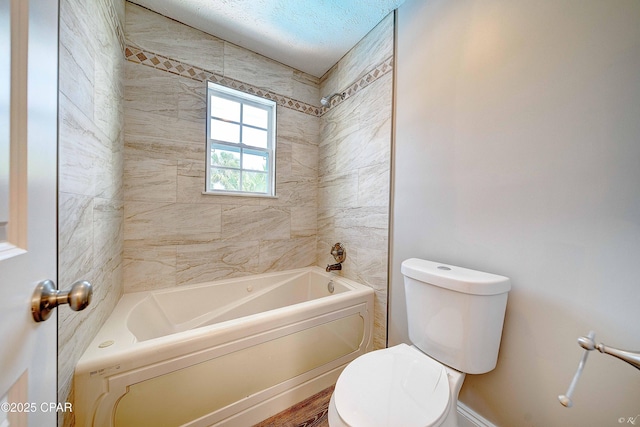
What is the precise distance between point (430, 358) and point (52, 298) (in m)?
1.26

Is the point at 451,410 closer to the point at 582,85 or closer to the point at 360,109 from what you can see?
the point at 582,85

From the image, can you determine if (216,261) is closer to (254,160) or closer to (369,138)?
(254,160)

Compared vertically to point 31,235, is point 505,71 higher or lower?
higher

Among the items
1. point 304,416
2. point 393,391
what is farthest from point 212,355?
point 393,391

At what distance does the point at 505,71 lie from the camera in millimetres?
998

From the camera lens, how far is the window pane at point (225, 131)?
1811 mm

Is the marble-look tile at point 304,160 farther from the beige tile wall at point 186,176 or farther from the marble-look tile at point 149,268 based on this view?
the marble-look tile at point 149,268

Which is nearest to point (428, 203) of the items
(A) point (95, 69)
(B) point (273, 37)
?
(B) point (273, 37)

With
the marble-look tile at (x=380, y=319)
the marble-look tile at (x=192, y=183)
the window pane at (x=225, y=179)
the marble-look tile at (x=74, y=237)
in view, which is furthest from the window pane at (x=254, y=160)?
the marble-look tile at (x=380, y=319)

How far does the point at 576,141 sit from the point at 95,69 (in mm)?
2042

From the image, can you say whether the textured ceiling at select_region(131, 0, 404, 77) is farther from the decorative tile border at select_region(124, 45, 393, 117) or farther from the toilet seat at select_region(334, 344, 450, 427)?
the toilet seat at select_region(334, 344, 450, 427)

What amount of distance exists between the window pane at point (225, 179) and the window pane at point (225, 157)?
0.05 metres

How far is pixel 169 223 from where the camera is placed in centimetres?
160

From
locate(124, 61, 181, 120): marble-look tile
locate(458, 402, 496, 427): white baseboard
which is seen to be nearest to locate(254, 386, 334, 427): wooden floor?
locate(458, 402, 496, 427): white baseboard
